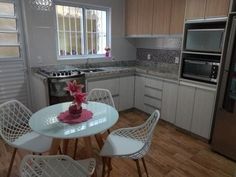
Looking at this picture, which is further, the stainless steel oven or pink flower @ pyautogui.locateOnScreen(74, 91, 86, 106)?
the stainless steel oven

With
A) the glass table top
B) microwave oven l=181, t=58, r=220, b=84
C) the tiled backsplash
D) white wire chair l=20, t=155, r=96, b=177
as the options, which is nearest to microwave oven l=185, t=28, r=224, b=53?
microwave oven l=181, t=58, r=220, b=84

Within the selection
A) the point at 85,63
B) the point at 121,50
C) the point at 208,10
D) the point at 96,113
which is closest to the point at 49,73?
the point at 85,63

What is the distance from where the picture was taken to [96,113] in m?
1.86

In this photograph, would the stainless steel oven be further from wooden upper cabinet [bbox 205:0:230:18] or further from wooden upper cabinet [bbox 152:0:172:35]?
wooden upper cabinet [bbox 205:0:230:18]

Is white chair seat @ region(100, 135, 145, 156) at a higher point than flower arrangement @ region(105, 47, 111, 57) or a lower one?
lower

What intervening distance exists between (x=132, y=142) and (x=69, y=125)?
2.06ft

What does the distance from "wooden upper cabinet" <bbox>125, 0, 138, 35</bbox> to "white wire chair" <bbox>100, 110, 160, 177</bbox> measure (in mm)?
2373

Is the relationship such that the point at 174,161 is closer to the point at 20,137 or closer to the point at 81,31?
the point at 20,137

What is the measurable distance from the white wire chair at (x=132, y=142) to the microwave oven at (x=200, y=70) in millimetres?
1226

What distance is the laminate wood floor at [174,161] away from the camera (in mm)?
2084

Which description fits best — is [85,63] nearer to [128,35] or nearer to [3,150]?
[128,35]

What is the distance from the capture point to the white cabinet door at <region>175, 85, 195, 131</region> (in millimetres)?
2785

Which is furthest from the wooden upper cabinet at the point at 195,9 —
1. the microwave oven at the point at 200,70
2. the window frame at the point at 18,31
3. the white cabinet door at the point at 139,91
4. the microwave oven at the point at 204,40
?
the window frame at the point at 18,31

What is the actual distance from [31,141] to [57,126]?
1.51ft
